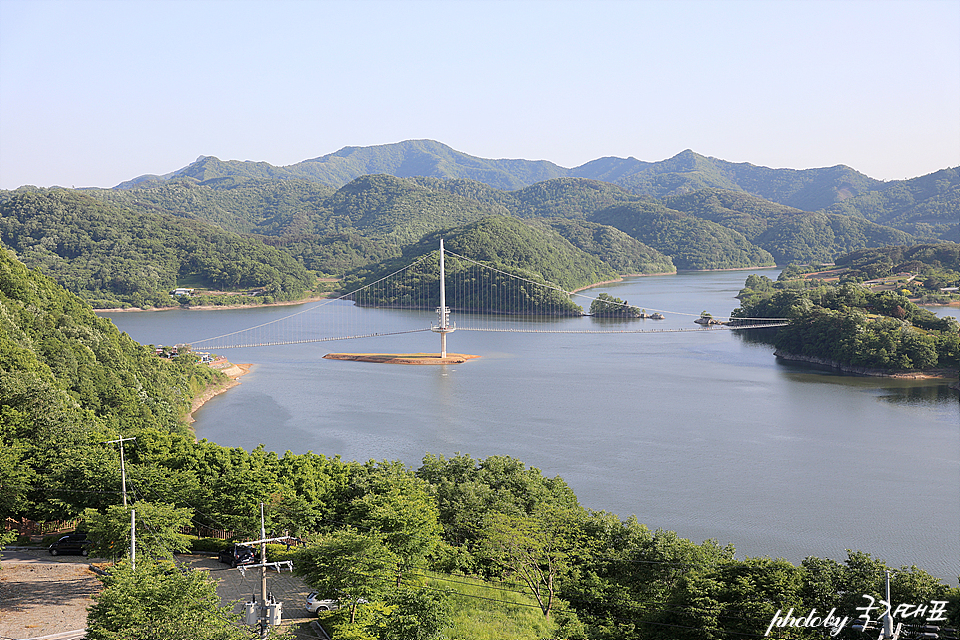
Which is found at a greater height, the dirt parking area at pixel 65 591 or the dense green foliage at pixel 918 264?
the dense green foliage at pixel 918 264

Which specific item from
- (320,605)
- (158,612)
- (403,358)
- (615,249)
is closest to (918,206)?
(615,249)

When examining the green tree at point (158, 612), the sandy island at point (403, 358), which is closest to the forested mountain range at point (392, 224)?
the sandy island at point (403, 358)

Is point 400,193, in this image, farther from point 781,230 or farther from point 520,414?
point 520,414

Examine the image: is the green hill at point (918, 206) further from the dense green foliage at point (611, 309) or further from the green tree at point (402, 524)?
the green tree at point (402, 524)

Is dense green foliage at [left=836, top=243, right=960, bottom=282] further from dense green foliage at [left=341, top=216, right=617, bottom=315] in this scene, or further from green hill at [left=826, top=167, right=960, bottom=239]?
green hill at [left=826, top=167, right=960, bottom=239]

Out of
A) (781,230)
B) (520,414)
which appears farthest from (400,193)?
(520,414)

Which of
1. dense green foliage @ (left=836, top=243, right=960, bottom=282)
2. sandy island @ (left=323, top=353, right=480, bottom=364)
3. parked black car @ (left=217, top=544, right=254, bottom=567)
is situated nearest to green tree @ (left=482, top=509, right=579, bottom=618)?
parked black car @ (left=217, top=544, right=254, bottom=567)
